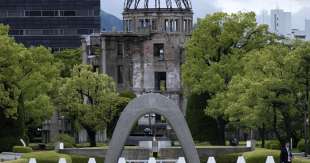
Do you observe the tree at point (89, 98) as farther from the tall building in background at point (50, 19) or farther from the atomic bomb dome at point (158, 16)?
the tall building in background at point (50, 19)

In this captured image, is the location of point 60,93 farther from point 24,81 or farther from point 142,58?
point 142,58

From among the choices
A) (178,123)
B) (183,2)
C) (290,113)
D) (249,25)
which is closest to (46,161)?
(178,123)

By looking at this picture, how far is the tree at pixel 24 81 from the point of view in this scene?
6294cm

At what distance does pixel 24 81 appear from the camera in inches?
2746

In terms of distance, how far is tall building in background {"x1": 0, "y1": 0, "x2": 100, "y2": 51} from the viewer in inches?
5133

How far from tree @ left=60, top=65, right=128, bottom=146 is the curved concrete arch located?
3248 centimetres

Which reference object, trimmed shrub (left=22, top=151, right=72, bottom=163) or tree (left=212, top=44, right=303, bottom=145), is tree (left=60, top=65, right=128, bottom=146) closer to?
tree (left=212, top=44, right=303, bottom=145)

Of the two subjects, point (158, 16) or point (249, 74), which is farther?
point (158, 16)

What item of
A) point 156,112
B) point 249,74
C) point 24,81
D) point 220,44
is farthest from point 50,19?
point 156,112

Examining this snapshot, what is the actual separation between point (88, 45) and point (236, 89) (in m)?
38.1

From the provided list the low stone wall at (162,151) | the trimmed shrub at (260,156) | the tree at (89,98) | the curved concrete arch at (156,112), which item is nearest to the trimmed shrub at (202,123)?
the tree at (89,98)

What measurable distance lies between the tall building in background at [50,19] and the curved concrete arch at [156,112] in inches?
3522

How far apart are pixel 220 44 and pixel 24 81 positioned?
43.2 feet

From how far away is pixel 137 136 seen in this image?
85000 millimetres
